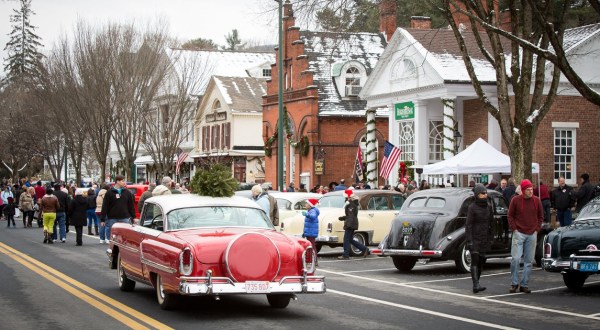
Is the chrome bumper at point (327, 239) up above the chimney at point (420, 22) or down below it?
below

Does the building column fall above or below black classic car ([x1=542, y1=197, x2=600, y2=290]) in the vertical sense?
above

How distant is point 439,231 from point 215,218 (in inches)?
278

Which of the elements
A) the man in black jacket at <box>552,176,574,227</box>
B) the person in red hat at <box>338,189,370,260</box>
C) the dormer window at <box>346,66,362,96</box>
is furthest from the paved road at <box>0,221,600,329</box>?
the dormer window at <box>346,66,362,96</box>

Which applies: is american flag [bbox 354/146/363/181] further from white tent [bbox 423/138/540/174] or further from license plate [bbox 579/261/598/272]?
license plate [bbox 579/261/598/272]

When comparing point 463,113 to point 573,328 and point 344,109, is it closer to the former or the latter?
point 344,109

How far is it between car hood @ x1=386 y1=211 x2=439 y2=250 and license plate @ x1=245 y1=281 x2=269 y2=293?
778 centimetres

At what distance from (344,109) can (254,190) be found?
29.5 metres

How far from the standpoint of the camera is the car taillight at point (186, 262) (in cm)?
1239

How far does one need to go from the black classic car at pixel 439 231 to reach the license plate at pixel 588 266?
391 centimetres

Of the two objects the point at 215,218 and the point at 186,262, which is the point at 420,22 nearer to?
the point at 215,218

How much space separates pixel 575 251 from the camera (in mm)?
16312

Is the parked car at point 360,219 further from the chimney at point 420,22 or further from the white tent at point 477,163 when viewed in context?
the chimney at point 420,22

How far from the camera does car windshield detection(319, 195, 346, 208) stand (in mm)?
25594

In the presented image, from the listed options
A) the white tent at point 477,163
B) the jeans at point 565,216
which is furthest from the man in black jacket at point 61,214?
the jeans at point 565,216
